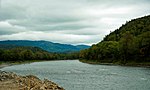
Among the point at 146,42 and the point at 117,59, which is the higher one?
the point at 146,42

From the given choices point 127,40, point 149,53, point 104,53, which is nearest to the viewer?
point 149,53

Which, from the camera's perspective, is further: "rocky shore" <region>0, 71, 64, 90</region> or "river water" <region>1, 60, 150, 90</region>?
"river water" <region>1, 60, 150, 90</region>

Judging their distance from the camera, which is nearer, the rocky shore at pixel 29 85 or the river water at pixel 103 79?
the rocky shore at pixel 29 85

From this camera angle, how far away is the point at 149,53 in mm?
126438

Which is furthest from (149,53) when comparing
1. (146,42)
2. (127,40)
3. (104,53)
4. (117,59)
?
(104,53)

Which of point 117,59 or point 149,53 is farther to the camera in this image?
point 117,59

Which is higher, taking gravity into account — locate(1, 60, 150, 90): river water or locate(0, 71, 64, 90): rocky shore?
locate(0, 71, 64, 90): rocky shore

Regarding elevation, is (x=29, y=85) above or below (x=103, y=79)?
above

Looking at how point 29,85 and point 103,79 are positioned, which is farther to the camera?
point 103,79

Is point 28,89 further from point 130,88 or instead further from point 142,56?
point 142,56

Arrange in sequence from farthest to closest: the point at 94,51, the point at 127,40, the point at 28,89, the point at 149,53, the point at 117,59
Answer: the point at 94,51 → the point at 117,59 → the point at 127,40 → the point at 149,53 → the point at 28,89

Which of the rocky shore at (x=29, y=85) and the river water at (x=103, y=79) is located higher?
the rocky shore at (x=29, y=85)

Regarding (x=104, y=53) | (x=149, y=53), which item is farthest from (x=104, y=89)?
(x=104, y=53)

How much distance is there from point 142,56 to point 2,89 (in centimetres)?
9837
